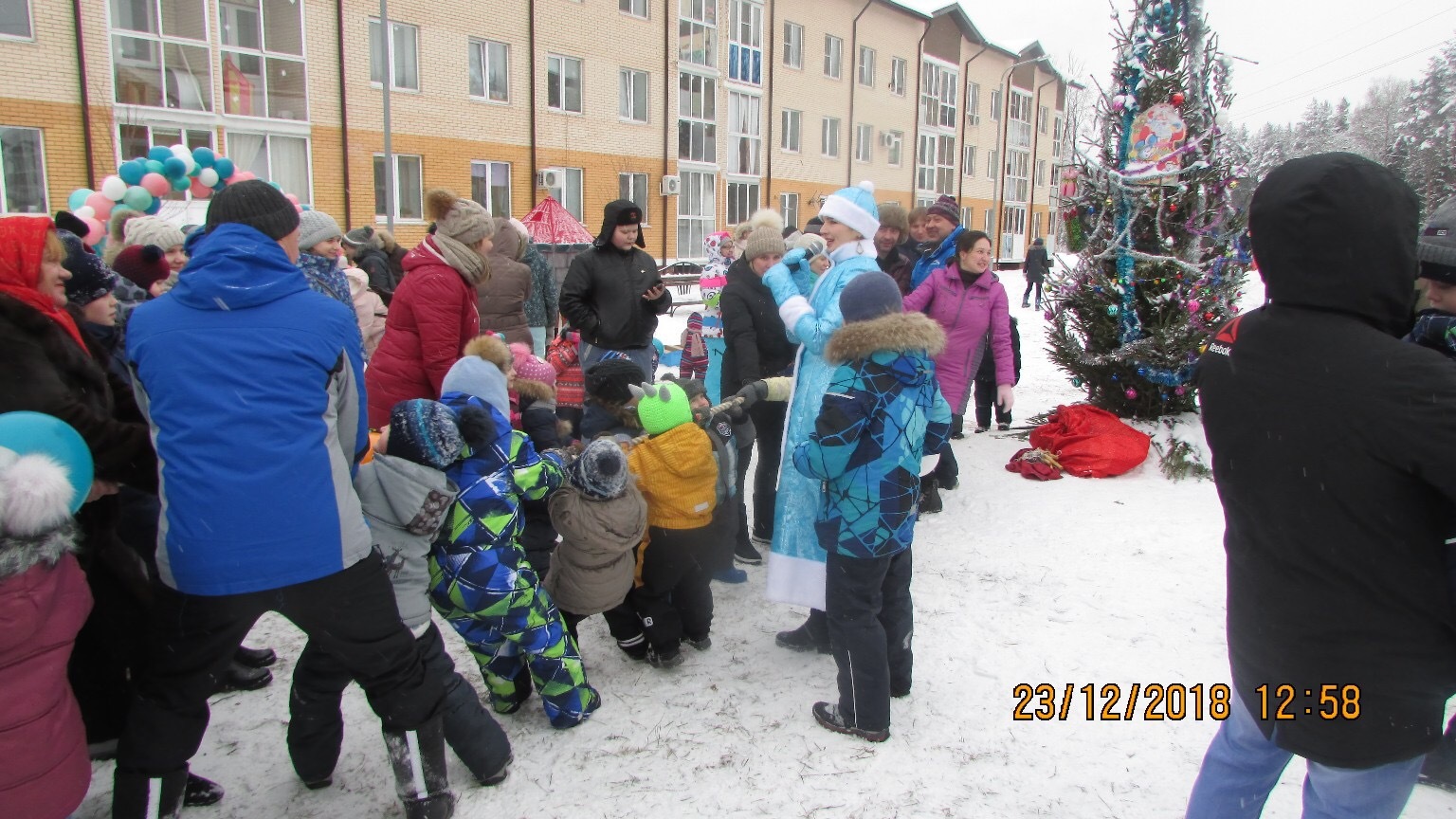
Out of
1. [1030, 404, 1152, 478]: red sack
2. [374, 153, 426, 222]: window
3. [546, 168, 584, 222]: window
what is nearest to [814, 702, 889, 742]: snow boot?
[1030, 404, 1152, 478]: red sack

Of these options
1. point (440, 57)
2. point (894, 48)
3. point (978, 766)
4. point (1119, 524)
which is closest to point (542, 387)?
point (978, 766)

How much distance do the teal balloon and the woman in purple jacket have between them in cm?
596

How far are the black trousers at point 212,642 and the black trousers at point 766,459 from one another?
8.38 ft

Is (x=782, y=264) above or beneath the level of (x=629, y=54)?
beneath

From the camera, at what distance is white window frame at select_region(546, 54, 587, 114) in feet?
73.3

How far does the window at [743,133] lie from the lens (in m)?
28.4

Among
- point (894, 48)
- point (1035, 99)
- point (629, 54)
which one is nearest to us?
point (629, 54)

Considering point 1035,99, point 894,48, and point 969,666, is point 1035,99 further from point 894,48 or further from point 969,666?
point 969,666

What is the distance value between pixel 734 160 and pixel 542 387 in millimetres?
25780

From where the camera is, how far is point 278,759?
290 centimetres

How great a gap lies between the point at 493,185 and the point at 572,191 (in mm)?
2478

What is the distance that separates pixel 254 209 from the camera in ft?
7.49

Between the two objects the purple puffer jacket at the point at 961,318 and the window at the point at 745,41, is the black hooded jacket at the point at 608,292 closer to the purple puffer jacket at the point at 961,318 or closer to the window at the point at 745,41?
the purple puffer jacket at the point at 961,318
